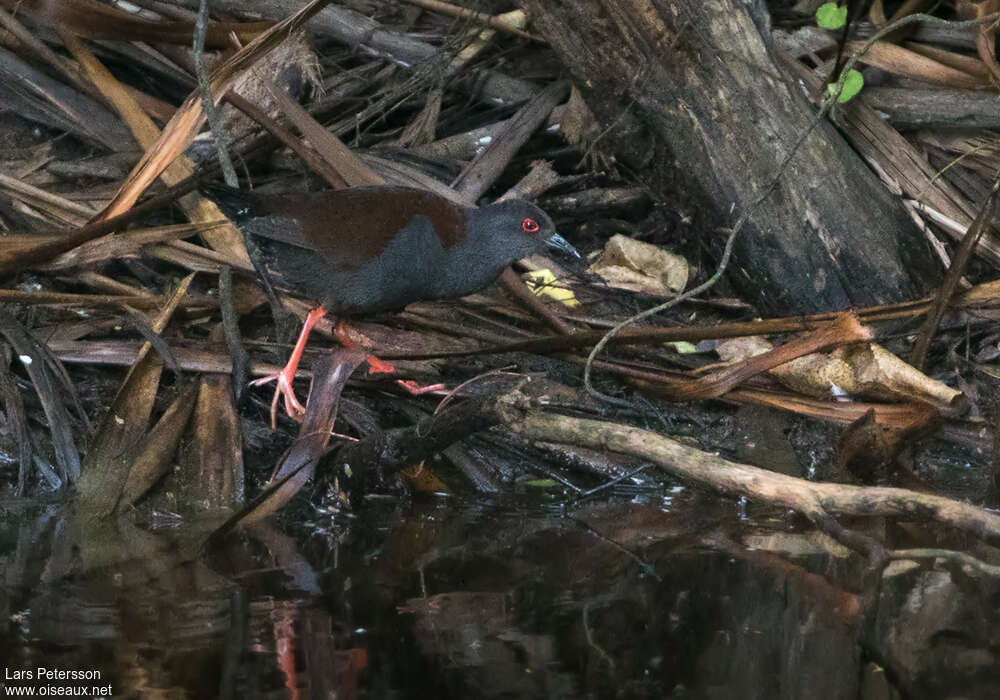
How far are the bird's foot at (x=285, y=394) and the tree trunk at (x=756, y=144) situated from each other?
1.91 metres

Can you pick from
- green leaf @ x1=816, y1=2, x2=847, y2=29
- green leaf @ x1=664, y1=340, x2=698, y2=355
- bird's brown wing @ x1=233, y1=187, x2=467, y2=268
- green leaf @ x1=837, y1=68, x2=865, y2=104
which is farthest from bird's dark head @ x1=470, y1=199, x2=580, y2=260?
green leaf @ x1=816, y1=2, x2=847, y2=29

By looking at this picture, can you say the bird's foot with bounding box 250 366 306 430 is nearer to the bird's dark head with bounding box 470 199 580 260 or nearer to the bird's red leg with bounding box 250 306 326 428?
the bird's red leg with bounding box 250 306 326 428

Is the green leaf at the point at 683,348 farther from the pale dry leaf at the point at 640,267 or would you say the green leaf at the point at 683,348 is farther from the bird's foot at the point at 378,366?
the bird's foot at the point at 378,366

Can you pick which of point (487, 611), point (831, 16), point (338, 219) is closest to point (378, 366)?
point (338, 219)

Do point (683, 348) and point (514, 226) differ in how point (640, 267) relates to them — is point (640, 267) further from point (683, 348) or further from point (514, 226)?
point (514, 226)

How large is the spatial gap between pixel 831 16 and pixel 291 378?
9.25 ft

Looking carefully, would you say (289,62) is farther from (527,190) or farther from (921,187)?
(921,187)

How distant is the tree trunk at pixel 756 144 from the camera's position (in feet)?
16.1

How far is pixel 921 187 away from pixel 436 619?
131 inches

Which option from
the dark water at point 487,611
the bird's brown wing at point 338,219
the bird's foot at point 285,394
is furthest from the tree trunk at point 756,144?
the bird's foot at point 285,394

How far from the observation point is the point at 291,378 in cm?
457

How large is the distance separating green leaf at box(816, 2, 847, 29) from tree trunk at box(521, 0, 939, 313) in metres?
0.34

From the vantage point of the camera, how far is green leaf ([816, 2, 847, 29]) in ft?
16.9

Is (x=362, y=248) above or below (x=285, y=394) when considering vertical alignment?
above
